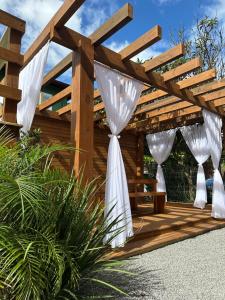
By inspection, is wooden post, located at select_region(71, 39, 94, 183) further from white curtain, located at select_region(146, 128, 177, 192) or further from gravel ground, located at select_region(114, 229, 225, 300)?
white curtain, located at select_region(146, 128, 177, 192)

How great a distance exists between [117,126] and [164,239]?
68.9 inches

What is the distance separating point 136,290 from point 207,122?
15.1ft

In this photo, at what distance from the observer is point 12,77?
3482 mm

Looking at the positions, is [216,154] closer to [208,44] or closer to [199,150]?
[199,150]

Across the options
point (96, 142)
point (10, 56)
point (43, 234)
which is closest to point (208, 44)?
point (96, 142)

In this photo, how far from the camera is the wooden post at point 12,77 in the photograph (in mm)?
3438

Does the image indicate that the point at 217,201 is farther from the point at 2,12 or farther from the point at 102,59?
the point at 2,12

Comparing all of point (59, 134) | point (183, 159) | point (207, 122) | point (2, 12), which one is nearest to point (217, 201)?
point (207, 122)

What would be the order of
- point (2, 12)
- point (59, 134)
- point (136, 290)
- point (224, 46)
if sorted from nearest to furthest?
point (136, 290), point (2, 12), point (59, 134), point (224, 46)

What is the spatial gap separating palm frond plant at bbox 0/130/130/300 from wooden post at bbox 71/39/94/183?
3.75 feet

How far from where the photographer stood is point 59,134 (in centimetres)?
733

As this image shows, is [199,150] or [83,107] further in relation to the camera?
[199,150]

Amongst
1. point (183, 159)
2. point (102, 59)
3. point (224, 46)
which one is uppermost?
point (224, 46)

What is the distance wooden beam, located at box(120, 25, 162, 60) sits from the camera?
3.79 m
